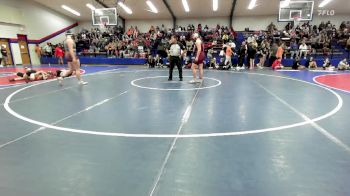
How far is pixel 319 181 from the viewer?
242 centimetres

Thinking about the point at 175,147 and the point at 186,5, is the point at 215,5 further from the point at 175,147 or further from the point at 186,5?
the point at 175,147

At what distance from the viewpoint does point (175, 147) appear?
328 centimetres

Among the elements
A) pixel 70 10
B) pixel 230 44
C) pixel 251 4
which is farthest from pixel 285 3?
pixel 70 10

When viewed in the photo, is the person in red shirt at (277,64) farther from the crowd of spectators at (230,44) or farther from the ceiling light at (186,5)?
the ceiling light at (186,5)

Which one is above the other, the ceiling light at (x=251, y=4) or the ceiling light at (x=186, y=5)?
the ceiling light at (x=186, y=5)

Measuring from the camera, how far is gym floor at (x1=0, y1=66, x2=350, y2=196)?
238 cm

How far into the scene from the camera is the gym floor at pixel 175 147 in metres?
2.38

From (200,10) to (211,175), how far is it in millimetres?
22652

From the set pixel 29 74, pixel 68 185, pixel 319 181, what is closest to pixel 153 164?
pixel 68 185

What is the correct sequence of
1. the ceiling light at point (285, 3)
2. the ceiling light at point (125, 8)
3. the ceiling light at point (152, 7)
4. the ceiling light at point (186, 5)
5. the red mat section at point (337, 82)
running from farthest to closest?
the ceiling light at point (125, 8) → the ceiling light at point (152, 7) → the ceiling light at point (186, 5) → the ceiling light at point (285, 3) → the red mat section at point (337, 82)

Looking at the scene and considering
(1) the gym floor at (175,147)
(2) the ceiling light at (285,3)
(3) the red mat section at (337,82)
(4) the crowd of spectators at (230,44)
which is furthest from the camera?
(4) the crowd of spectators at (230,44)

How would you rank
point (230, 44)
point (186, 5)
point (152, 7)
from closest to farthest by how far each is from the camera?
point (230, 44)
point (186, 5)
point (152, 7)

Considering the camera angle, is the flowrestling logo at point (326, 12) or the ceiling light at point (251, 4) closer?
the ceiling light at point (251, 4)

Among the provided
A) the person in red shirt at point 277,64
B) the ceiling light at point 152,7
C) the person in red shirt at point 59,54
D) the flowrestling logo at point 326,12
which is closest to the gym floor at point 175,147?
the person in red shirt at point 277,64
